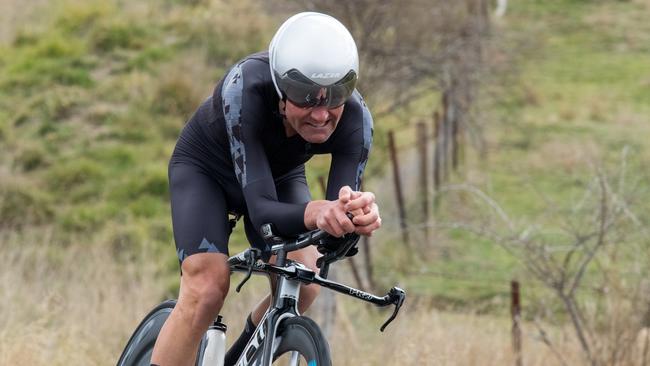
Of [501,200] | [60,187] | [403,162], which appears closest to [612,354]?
[403,162]

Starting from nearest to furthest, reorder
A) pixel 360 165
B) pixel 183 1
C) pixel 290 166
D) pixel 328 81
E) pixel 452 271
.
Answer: pixel 328 81 < pixel 360 165 < pixel 290 166 < pixel 452 271 < pixel 183 1

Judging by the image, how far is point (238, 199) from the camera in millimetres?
5301

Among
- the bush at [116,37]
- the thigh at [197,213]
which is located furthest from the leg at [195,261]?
the bush at [116,37]

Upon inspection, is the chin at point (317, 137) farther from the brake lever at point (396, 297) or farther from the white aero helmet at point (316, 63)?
the brake lever at point (396, 297)

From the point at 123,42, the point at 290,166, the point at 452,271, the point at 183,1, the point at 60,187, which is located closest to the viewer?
the point at 290,166

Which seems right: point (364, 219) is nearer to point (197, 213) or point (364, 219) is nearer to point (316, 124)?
point (316, 124)

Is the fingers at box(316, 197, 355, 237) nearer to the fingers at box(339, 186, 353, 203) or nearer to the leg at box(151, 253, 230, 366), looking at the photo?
the fingers at box(339, 186, 353, 203)

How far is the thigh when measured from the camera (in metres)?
5.06

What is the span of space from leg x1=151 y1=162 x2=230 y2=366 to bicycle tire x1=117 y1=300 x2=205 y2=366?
0.48 meters

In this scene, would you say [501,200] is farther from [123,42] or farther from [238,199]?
[238,199]

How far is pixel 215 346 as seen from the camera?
538cm

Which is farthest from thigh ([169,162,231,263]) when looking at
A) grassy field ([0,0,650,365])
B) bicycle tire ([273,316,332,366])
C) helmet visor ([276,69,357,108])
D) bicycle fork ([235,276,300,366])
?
grassy field ([0,0,650,365])

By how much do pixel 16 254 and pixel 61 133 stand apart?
5.80 metres

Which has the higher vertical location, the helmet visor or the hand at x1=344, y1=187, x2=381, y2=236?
the helmet visor
